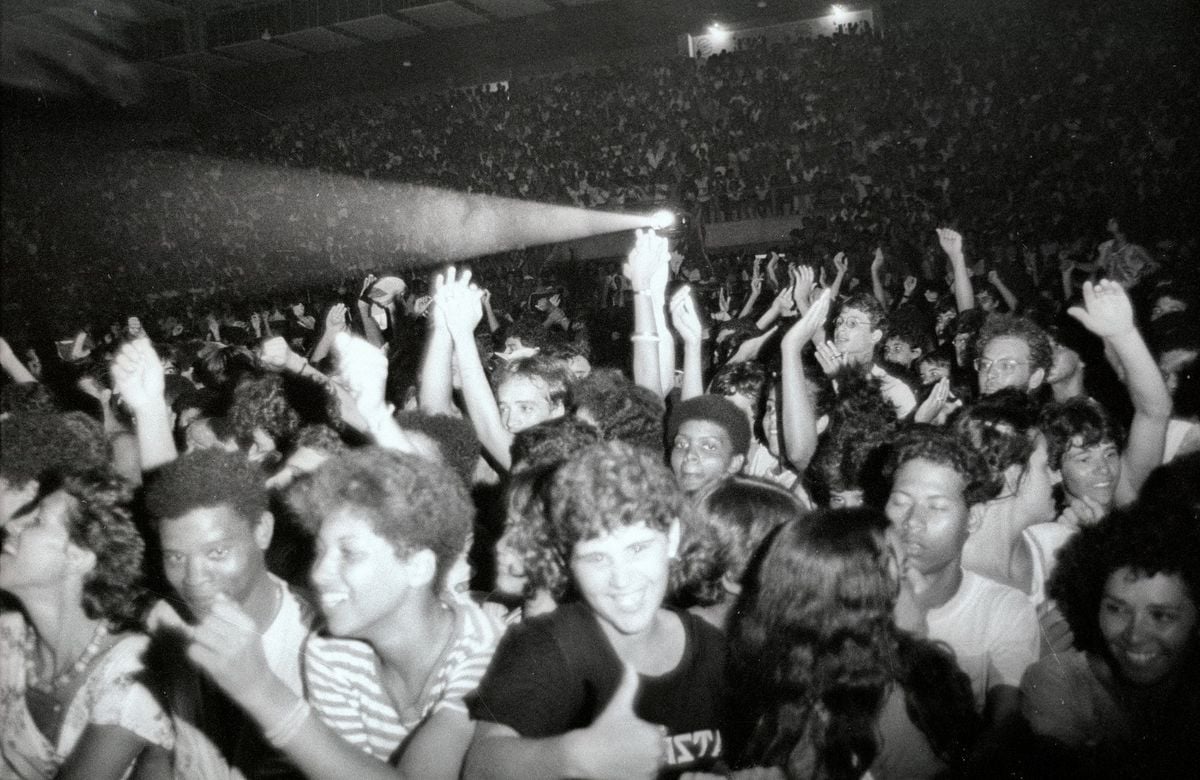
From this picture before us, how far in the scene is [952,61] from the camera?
449 inches

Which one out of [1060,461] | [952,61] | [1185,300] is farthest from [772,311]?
[952,61]

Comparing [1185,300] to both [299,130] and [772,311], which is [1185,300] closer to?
[772,311]

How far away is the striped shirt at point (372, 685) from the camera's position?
6.27 ft

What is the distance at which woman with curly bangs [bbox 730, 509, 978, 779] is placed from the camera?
1.81 metres

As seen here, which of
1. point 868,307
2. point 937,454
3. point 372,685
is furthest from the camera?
point 868,307

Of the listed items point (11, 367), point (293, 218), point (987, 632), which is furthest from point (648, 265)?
point (293, 218)

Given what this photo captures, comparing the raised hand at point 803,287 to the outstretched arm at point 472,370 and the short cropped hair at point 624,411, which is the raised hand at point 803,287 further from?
the outstretched arm at point 472,370

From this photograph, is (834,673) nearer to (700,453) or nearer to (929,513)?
(929,513)

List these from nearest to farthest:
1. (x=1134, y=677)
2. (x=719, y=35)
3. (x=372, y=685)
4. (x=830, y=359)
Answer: (x=372, y=685) → (x=1134, y=677) → (x=830, y=359) → (x=719, y=35)

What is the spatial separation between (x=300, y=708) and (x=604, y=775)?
573 millimetres

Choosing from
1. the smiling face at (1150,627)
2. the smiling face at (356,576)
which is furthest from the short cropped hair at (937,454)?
the smiling face at (356,576)

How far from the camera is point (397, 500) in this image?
1979 mm

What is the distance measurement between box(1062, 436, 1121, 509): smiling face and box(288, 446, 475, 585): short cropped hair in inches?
88.4

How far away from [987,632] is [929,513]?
0.36 meters
